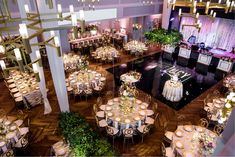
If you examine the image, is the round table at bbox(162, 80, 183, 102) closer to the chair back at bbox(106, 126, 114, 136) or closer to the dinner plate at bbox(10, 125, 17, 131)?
the chair back at bbox(106, 126, 114, 136)

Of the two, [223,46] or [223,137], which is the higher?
[223,137]

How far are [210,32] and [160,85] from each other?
7416 millimetres

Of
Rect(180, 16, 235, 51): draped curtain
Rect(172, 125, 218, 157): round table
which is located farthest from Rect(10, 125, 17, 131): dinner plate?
Rect(180, 16, 235, 51): draped curtain

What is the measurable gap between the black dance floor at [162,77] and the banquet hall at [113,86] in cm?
5

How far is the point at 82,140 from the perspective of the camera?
15.5 feet

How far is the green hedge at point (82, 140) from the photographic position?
178 inches

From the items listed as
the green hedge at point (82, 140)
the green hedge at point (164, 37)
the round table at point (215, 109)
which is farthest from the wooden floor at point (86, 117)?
the green hedge at point (164, 37)

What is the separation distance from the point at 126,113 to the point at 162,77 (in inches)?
187

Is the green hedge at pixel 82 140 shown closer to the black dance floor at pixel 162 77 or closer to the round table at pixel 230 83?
the black dance floor at pixel 162 77

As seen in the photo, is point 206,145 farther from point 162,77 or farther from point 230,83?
point 162,77

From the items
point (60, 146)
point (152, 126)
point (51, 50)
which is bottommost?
point (152, 126)

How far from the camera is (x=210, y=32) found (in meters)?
13.8

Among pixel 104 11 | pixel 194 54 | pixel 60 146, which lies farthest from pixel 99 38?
pixel 60 146

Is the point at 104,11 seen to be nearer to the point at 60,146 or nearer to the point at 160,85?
the point at 160,85
